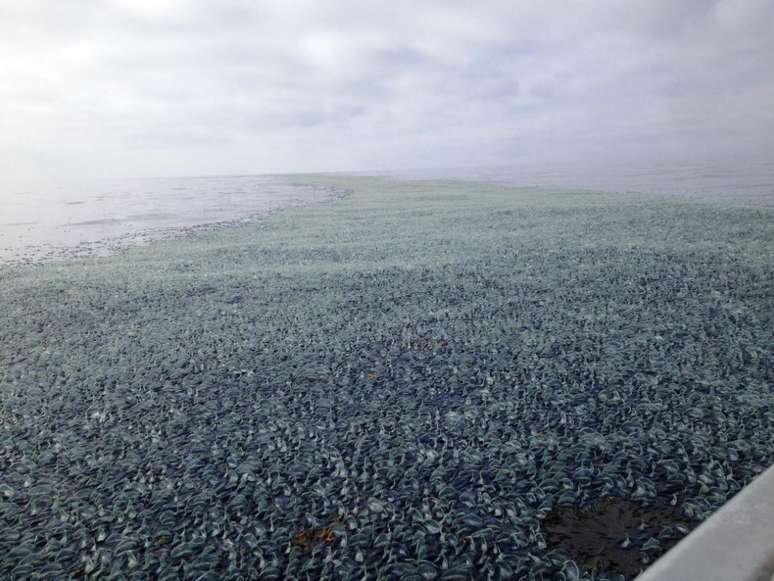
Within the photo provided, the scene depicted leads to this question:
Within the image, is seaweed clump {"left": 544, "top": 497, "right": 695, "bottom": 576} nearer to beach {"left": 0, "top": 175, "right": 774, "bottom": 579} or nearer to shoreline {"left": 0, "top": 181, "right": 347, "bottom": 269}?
beach {"left": 0, "top": 175, "right": 774, "bottom": 579}

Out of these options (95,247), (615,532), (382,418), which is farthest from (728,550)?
(95,247)

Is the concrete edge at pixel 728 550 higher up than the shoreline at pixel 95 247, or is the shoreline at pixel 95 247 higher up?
the concrete edge at pixel 728 550

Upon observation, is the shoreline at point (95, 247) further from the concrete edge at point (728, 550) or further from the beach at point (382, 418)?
the concrete edge at point (728, 550)

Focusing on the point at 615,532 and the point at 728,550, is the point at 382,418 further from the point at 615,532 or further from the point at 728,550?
the point at 728,550

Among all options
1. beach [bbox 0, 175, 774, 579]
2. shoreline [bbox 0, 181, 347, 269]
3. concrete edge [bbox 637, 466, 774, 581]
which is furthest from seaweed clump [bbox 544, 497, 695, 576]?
shoreline [bbox 0, 181, 347, 269]

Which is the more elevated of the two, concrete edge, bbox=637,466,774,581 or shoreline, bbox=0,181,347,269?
concrete edge, bbox=637,466,774,581

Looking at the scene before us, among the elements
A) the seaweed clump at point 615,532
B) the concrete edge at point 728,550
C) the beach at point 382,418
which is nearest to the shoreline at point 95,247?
the beach at point 382,418
